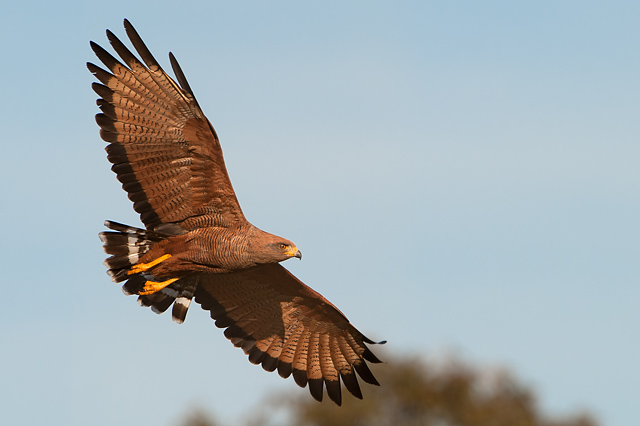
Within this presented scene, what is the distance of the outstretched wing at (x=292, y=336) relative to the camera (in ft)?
44.7

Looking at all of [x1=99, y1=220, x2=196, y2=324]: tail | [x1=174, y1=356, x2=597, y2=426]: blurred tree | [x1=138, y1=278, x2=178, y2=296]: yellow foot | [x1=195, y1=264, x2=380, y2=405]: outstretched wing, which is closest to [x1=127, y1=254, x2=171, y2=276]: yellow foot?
[x1=99, y1=220, x2=196, y2=324]: tail

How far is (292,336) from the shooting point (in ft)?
45.4

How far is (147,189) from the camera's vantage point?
39.8 feet

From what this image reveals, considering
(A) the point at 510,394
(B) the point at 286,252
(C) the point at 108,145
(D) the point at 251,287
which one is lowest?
(A) the point at 510,394

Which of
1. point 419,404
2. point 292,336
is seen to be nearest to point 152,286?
point 292,336

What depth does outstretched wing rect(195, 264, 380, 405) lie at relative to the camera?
44.7 feet

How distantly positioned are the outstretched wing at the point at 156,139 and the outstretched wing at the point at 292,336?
1.91 meters

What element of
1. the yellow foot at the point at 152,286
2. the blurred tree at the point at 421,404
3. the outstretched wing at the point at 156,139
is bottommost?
the blurred tree at the point at 421,404

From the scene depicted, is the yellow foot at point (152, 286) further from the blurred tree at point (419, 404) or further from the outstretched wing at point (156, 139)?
the blurred tree at point (419, 404)

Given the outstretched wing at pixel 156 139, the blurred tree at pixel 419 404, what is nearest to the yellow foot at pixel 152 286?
the outstretched wing at pixel 156 139

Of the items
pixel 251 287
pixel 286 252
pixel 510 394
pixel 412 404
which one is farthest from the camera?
pixel 510 394

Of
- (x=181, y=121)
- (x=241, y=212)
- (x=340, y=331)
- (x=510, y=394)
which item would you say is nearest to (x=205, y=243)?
(x=241, y=212)

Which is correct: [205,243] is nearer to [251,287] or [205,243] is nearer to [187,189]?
[187,189]

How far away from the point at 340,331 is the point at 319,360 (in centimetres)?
53
